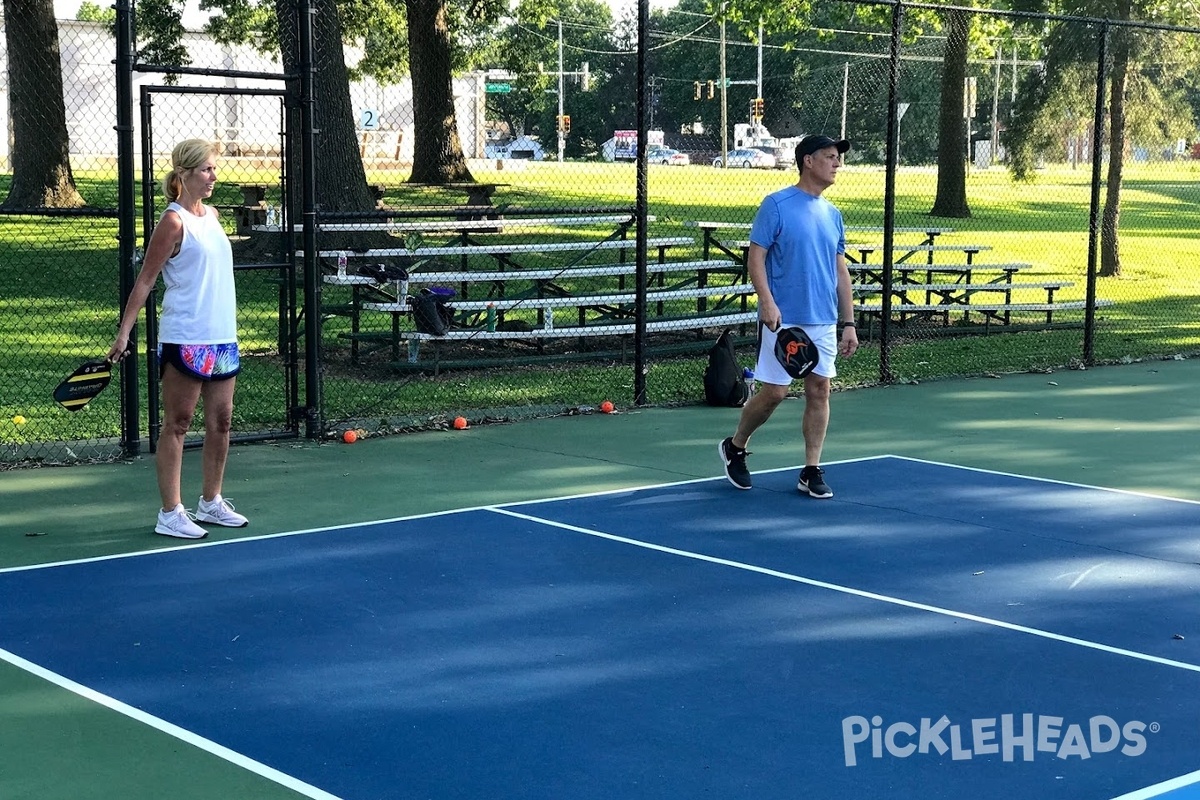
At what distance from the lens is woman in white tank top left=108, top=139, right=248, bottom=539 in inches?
297

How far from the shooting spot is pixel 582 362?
15.0 metres

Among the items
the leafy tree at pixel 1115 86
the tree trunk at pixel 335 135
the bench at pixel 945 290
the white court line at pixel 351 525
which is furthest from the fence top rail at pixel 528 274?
the leafy tree at pixel 1115 86

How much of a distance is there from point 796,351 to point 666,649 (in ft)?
10.3

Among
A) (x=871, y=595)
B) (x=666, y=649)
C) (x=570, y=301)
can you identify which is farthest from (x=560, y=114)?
(x=666, y=649)

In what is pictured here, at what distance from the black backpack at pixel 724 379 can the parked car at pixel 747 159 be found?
5.96 meters

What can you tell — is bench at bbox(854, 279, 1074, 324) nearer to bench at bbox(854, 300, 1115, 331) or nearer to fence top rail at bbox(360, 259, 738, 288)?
bench at bbox(854, 300, 1115, 331)

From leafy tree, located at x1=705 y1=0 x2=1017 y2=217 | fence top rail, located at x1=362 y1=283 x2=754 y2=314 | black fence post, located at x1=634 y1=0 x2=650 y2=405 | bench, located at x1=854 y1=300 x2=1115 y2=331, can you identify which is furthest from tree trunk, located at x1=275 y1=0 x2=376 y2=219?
leafy tree, located at x1=705 y1=0 x2=1017 y2=217

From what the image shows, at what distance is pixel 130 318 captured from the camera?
7.84 m

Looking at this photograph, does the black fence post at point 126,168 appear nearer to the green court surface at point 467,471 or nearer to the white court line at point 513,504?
the green court surface at point 467,471

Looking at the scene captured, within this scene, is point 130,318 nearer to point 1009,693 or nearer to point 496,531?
point 496,531

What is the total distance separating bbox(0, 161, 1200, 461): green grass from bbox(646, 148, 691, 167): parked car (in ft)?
0.75

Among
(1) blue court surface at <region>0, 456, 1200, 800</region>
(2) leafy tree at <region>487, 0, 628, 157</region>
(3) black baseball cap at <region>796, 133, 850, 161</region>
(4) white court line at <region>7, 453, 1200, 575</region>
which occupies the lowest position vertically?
(1) blue court surface at <region>0, 456, 1200, 800</region>

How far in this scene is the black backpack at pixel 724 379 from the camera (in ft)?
40.6

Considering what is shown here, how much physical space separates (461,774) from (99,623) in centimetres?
228
